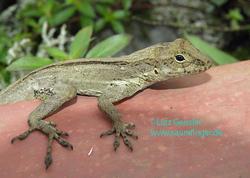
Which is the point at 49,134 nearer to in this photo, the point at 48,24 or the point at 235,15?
the point at 48,24

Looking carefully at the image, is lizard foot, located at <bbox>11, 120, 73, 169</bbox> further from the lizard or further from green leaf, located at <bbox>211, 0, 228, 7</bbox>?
green leaf, located at <bbox>211, 0, 228, 7</bbox>

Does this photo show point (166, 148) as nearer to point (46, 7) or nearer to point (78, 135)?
point (78, 135)

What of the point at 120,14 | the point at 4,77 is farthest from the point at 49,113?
the point at 120,14

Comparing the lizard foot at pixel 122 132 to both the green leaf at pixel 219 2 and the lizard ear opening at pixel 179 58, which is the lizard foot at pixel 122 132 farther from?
the green leaf at pixel 219 2

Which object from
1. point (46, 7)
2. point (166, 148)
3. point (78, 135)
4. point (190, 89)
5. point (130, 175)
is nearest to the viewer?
point (130, 175)

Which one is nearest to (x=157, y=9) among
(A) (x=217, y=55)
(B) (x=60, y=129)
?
(A) (x=217, y=55)

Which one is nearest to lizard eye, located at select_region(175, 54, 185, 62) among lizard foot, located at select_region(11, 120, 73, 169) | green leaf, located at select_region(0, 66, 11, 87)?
lizard foot, located at select_region(11, 120, 73, 169)
